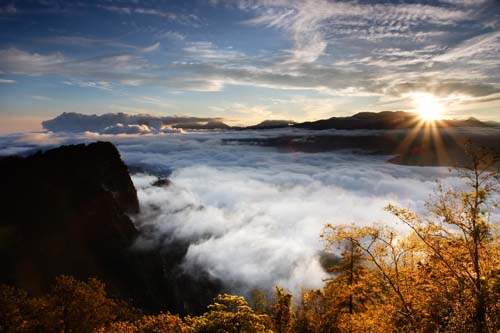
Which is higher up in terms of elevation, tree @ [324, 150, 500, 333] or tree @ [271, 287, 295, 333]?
tree @ [324, 150, 500, 333]

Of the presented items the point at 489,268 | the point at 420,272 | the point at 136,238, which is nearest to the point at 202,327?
the point at 420,272

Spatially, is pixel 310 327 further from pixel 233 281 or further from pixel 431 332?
pixel 233 281

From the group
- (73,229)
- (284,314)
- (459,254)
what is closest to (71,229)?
(73,229)

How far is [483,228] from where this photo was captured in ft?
50.0

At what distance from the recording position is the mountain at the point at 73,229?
75425mm

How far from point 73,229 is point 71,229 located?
30.6 inches

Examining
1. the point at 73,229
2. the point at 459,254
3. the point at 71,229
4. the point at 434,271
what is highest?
the point at 459,254

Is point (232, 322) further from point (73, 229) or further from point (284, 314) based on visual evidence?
point (73, 229)

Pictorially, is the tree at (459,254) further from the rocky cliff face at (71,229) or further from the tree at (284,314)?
the rocky cliff face at (71,229)

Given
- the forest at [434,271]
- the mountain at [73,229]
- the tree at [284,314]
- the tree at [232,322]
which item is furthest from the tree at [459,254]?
the mountain at [73,229]

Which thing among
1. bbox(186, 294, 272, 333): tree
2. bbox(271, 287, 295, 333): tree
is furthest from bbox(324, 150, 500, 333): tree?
bbox(271, 287, 295, 333): tree

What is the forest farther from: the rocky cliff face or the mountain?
the rocky cliff face

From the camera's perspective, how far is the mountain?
75.4m

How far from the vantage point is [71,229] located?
291 feet
